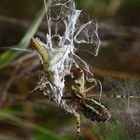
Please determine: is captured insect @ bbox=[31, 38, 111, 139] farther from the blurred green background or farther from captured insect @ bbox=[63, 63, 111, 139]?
the blurred green background

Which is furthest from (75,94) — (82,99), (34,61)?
(34,61)

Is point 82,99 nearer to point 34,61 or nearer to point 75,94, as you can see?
point 75,94

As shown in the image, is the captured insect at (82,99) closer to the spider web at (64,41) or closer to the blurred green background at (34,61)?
the spider web at (64,41)

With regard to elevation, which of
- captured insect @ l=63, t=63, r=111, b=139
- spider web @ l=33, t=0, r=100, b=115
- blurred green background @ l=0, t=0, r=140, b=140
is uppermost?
spider web @ l=33, t=0, r=100, b=115

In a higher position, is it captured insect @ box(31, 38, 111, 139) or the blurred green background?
captured insect @ box(31, 38, 111, 139)

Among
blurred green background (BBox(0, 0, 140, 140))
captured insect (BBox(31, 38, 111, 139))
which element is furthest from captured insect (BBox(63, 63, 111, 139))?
blurred green background (BBox(0, 0, 140, 140))

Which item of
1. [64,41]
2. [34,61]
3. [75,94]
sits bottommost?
[34,61]

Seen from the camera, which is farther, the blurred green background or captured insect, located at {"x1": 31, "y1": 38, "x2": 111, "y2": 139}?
the blurred green background

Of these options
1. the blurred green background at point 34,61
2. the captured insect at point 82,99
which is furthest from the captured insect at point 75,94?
the blurred green background at point 34,61
